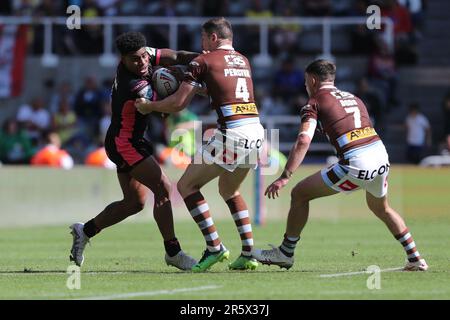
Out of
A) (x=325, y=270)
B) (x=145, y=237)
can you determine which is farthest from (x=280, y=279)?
(x=145, y=237)

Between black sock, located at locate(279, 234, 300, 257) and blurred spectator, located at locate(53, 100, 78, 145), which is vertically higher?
blurred spectator, located at locate(53, 100, 78, 145)

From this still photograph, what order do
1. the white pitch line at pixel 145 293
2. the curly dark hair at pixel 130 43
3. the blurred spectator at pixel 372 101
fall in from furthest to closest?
1. the blurred spectator at pixel 372 101
2. the curly dark hair at pixel 130 43
3. the white pitch line at pixel 145 293

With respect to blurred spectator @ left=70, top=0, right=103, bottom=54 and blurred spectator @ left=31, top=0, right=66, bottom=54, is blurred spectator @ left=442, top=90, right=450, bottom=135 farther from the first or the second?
blurred spectator @ left=31, top=0, right=66, bottom=54

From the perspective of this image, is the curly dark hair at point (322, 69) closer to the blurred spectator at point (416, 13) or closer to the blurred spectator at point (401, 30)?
the blurred spectator at point (401, 30)

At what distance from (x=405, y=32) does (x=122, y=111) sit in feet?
56.1

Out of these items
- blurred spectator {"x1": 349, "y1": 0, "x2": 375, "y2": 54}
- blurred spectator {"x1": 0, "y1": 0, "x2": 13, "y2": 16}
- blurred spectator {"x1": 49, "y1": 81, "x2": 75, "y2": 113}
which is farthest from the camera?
blurred spectator {"x1": 0, "y1": 0, "x2": 13, "y2": 16}

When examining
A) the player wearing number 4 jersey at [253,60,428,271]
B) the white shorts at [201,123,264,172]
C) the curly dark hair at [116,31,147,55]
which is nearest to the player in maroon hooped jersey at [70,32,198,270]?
the curly dark hair at [116,31,147,55]

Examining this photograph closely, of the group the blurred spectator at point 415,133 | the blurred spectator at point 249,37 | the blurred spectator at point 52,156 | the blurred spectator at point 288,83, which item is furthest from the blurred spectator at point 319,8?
the blurred spectator at point 52,156

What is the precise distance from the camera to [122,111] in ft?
40.9

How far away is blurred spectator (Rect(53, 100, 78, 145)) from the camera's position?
27219 millimetres

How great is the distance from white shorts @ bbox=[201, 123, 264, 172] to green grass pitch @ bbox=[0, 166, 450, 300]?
3.66ft

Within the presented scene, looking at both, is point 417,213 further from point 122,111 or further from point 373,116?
point 122,111

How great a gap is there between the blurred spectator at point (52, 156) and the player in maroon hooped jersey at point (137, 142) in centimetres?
1190

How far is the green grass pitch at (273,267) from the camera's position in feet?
34.1
